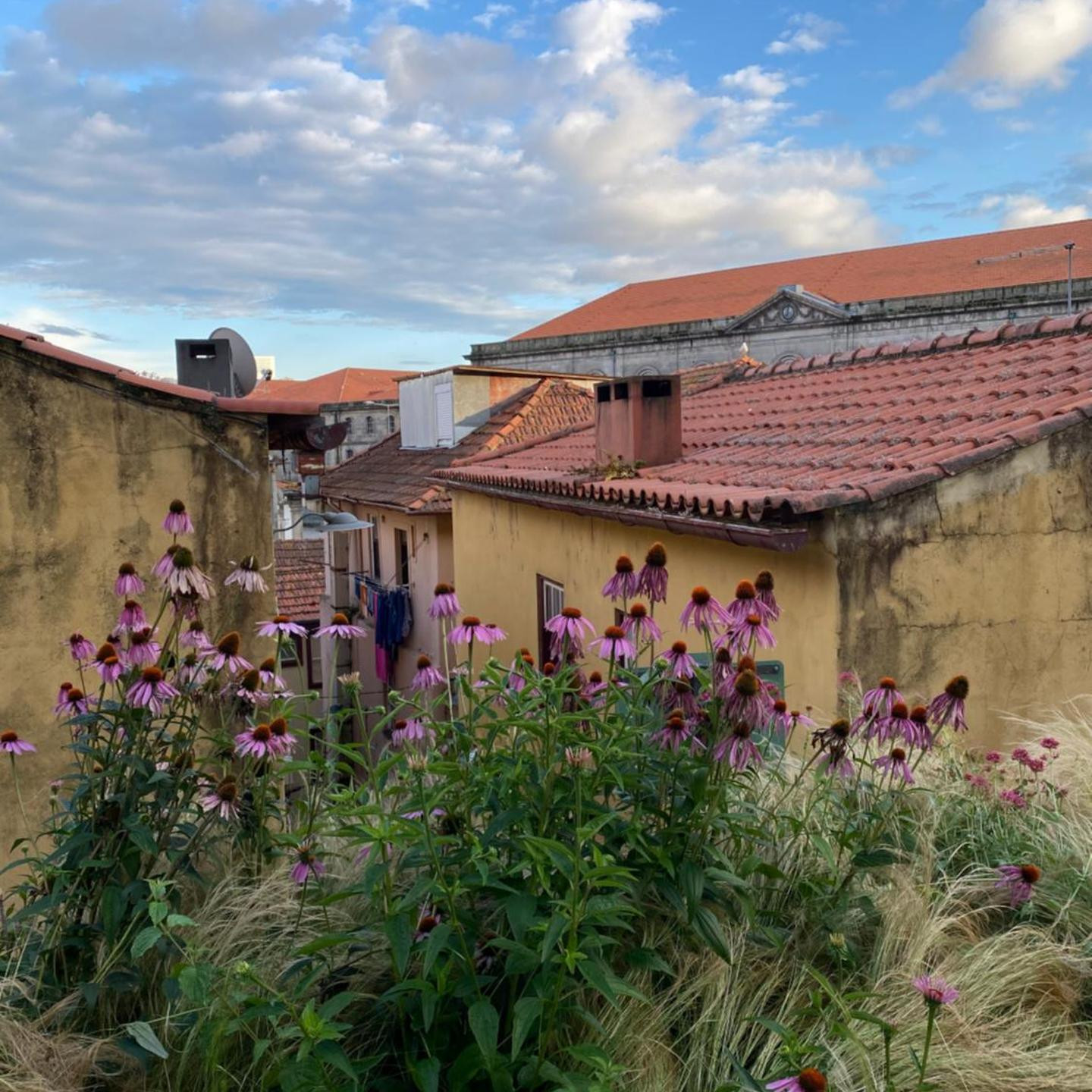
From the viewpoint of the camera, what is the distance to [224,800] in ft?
10.4

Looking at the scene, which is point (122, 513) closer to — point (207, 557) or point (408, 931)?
point (207, 557)

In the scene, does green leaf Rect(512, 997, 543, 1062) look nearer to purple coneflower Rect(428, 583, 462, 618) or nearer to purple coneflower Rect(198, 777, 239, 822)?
purple coneflower Rect(198, 777, 239, 822)

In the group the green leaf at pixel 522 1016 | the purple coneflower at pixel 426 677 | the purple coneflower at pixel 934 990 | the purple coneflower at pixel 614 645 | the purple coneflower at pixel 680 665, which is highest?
the purple coneflower at pixel 614 645

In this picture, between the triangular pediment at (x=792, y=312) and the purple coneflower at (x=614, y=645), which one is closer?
the purple coneflower at (x=614, y=645)

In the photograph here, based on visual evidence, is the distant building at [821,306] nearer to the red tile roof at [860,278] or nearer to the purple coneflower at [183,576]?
the red tile roof at [860,278]

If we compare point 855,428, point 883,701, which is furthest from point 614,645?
point 855,428

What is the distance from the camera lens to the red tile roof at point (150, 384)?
19.9 feet

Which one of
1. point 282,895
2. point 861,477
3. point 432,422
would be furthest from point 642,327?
point 282,895

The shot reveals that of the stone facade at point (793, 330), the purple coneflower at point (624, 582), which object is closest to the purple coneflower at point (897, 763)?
the purple coneflower at point (624, 582)

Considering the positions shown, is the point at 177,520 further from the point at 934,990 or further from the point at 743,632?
the point at 934,990

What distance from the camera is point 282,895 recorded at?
10.5ft

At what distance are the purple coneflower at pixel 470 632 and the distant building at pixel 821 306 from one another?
93.6 feet

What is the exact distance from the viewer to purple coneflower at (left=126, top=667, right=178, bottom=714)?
2988mm

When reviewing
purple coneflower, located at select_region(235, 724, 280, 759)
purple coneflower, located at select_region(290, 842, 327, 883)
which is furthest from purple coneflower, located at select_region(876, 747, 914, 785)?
purple coneflower, located at select_region(235, 724, 280, 759)
